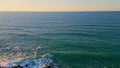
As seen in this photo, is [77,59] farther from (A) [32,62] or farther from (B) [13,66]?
(B) [13,66]

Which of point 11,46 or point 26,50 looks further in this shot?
point 11,46

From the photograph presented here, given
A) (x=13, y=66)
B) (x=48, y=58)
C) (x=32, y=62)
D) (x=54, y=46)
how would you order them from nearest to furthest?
(x=13, y=66)
(x=32, y=62)
(x=48, y=58)
(x=54, y=46)

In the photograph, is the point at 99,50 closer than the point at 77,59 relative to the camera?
No

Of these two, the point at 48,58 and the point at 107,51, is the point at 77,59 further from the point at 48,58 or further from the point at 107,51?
the point at 107,51

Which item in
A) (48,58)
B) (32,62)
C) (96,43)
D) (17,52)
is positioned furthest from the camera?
(96,43)

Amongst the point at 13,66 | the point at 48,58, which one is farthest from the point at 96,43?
the point at 13,66

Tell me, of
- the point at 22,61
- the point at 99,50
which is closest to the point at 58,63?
the point at 22,61

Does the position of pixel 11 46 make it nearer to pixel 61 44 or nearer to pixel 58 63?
pixel 61 44

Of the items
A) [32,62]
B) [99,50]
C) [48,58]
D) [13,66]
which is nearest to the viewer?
[13,66]

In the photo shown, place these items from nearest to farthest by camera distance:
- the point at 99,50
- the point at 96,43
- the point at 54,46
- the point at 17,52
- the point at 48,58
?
1. the point at 48,58
2. the point at 17,52
3. the point at 99,50
4. the point at 54,46
5. the point at 96,43
